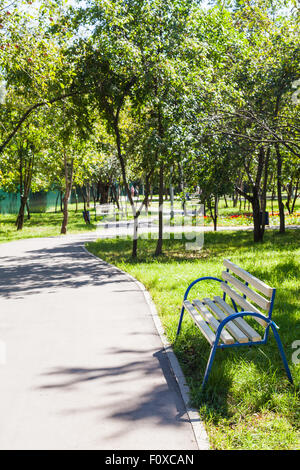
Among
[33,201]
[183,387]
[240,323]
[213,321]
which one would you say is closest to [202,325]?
[213,321]

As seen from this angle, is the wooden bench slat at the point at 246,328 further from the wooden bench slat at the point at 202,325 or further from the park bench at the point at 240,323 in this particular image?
the wooden bench slat at the point at 202,325

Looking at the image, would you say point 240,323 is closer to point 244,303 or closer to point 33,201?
point 244,303

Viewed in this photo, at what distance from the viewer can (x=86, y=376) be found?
14.6 ft

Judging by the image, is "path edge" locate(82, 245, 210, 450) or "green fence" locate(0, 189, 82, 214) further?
"green fence" locate(0, 189, 82, 214)

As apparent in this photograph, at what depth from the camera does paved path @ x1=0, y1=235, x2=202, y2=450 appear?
11.0 feet

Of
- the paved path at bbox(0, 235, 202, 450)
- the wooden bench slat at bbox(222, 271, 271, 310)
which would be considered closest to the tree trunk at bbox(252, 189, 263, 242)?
the paved path at bbox(0, 235, 202, 450)

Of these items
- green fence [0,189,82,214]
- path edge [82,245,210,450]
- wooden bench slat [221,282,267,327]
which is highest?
green fence [0,189,82,214]

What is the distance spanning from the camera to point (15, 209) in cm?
3950

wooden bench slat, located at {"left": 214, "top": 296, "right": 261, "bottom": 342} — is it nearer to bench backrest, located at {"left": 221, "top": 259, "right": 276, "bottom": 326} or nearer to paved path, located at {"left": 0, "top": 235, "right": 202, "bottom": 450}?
bench backrest, located at {"left": 221, "top": 259, "right": 276, "bottom": 326}

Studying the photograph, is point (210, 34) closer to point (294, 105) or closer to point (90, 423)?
point (294, 105)

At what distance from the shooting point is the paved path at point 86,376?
11.0ft

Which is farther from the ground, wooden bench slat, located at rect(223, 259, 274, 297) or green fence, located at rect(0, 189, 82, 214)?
green fence, located at rect(0, 189, 82, 214)

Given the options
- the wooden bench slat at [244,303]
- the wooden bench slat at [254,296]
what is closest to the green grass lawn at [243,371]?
the wooden bench slat at [244,303]
